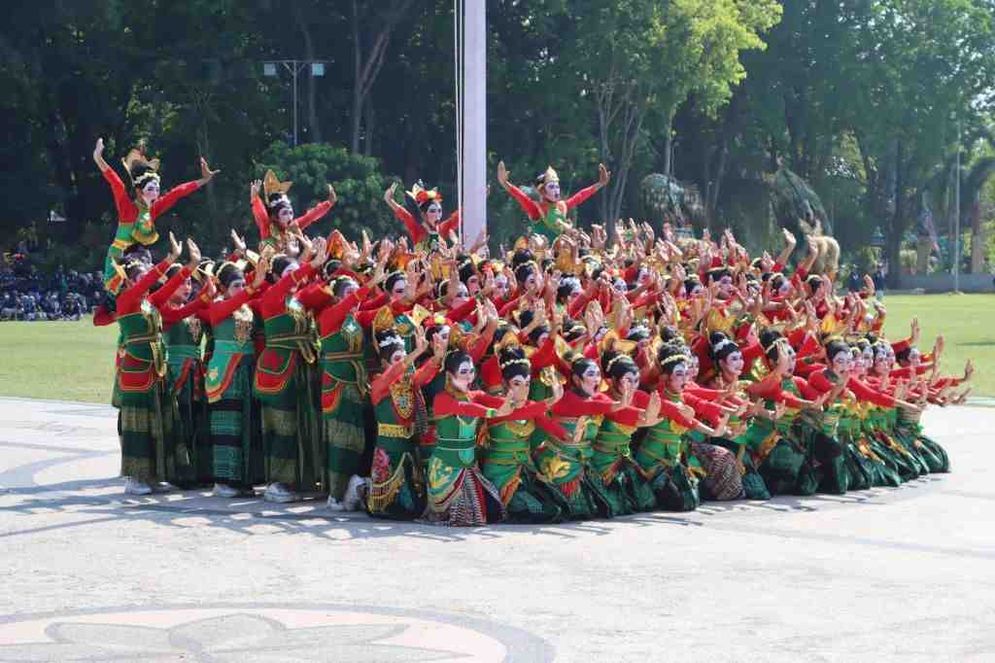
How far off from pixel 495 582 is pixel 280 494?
318 centimetres

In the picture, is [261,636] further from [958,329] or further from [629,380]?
[958,329]

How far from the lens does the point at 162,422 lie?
1166 cm

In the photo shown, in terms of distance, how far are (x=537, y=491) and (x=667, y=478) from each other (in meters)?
0.94

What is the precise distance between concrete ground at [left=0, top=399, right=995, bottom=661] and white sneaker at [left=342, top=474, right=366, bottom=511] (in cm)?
23

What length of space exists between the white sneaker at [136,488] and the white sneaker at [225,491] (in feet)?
1.52

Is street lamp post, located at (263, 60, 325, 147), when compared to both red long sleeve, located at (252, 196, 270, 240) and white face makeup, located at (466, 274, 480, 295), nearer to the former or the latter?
red long sleeve, located at (252, 196, 270, 240)

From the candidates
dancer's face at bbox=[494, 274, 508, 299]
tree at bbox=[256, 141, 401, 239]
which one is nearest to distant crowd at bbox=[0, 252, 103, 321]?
tree at bbox=[256, 141, 401, 239]

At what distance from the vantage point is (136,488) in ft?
37.8

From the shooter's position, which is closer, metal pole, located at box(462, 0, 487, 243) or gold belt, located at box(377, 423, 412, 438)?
gold belt, located at box(377, 423, 412, 438)

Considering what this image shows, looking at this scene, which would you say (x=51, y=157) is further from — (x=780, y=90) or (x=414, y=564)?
(x=414, y=564)

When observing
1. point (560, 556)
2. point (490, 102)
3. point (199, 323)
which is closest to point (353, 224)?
point (490, 102)

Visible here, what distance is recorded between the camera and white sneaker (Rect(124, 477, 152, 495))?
37.8 feet

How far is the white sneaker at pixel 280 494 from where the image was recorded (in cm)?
1123

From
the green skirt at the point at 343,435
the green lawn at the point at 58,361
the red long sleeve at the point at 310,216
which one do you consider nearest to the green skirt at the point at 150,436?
the green skirt at the point at 343,435
